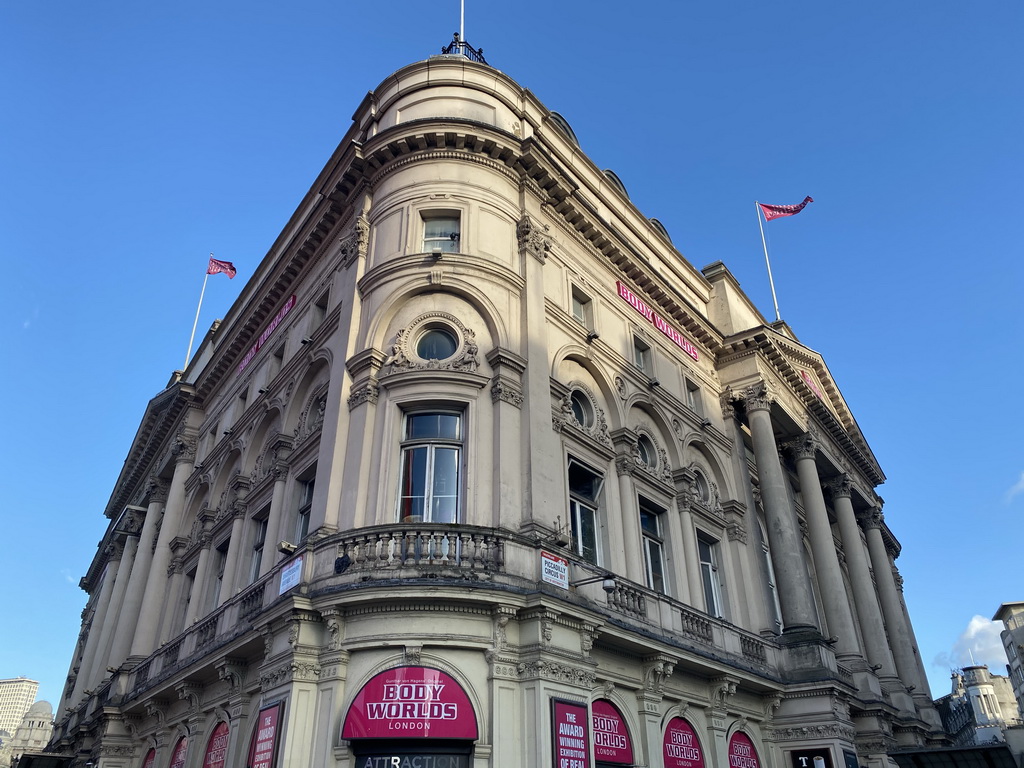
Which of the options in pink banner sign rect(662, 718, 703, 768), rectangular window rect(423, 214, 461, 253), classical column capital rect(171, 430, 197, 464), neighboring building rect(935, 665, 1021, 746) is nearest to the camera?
pink banner sign rect(662, 718, 703, 768)

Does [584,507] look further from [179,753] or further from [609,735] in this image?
[179,753]

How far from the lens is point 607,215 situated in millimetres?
27781

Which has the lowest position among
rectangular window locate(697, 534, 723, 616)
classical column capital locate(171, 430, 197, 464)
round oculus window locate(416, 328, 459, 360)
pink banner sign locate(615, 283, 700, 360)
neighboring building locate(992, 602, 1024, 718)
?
rectangular window locate(697, 534, 723, 616)

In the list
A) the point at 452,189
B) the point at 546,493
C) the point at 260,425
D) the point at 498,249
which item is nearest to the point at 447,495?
the point at 546,493

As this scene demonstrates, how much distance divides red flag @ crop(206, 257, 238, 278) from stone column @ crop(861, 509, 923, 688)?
35806 mm

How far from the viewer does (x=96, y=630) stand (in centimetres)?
3909

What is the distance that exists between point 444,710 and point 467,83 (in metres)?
18.1

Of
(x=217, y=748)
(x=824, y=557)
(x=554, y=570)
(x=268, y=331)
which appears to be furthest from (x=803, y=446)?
(x=217, y=748)

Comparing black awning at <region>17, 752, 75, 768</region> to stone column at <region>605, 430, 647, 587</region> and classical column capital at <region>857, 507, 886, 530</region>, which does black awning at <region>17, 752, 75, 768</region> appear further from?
classical column capital at <region>857, 507, 886, 530</region>

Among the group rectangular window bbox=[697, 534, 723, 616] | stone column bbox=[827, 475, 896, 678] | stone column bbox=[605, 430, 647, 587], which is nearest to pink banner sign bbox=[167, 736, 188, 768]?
stone column bbox=[605, 430, 647, 587]

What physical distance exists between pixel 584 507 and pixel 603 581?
149 inches

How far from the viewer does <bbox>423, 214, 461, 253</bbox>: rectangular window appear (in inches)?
817

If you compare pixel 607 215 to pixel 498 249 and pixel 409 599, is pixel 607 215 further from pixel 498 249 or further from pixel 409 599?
pixel 409 599

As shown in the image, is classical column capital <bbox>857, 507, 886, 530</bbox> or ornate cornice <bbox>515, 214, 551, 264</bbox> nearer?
ornate cornice <bbox>515, 214, 551, 264</bbox>
